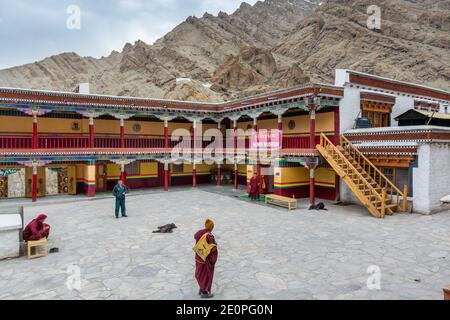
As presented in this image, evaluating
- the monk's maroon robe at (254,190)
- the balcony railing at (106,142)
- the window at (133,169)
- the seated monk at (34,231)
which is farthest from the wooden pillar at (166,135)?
the seated monk at (34,231)

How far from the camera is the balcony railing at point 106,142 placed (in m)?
19.2

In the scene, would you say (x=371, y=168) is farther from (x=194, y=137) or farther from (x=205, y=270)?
(x=205, y=270)

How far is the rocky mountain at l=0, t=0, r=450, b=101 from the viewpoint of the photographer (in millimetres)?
62812

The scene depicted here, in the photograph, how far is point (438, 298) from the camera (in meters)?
6.71

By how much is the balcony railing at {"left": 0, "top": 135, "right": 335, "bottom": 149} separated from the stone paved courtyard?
5344mm

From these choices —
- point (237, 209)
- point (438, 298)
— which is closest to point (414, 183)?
point (237, 209)

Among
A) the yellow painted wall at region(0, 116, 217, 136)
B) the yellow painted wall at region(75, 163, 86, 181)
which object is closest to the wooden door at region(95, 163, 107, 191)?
the yellow painted wall at region(75, 163, 86, 181)

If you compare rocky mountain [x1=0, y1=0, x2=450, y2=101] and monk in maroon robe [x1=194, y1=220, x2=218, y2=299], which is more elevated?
rocky mountain [x1=0, y1=0, x2=450, y2=101]

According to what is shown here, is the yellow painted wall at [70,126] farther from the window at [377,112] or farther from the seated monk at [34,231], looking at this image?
the window at [377,112]

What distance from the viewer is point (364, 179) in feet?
50.5

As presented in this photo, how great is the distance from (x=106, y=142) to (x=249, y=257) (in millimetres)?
16582

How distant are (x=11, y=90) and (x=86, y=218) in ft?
31.3

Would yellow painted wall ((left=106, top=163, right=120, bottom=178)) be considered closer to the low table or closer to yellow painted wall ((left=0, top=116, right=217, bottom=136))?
yellow painted wall ((left=0, top=116, right=217, bottom=136))
